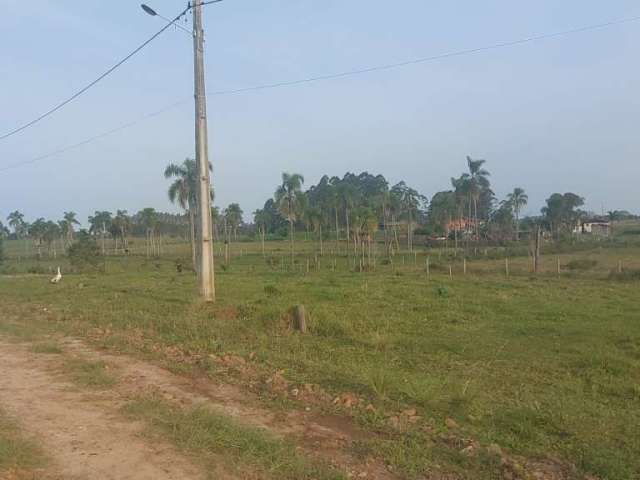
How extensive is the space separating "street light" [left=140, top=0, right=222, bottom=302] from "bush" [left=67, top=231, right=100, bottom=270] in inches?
1240

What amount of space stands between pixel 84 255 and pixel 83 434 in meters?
40.2

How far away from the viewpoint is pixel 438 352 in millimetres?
9398

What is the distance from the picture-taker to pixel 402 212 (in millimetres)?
67375

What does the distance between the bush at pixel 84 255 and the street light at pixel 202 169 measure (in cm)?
3148

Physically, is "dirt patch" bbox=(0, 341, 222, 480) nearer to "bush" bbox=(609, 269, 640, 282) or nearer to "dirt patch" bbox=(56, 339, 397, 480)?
"dirt patch" bbox=(56, 339, 397, 480)

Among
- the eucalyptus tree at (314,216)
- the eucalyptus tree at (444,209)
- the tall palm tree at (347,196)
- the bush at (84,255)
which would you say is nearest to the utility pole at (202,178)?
the bush at (84,255)

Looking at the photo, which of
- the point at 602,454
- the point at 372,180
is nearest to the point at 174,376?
the point at 602,454

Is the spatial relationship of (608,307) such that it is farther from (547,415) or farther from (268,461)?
(268,461)

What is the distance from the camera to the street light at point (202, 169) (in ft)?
45.3

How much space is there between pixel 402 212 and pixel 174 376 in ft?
200

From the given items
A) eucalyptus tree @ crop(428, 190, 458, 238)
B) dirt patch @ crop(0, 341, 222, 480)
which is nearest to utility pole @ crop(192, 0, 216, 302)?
dirt patch @ crop(0, 341, 222, 480)

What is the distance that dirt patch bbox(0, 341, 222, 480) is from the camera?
172 inches

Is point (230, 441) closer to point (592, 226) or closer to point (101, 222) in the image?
point (101, 222)

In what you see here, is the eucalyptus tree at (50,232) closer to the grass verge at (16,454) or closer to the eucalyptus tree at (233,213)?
the eucalyptus tree at (233,213)
